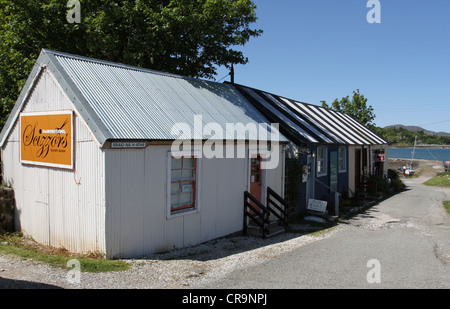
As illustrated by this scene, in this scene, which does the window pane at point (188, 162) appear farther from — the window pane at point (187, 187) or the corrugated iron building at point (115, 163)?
the window pane at point (187, 187)

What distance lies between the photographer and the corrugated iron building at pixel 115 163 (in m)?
7.61

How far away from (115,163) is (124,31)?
32.5 ft

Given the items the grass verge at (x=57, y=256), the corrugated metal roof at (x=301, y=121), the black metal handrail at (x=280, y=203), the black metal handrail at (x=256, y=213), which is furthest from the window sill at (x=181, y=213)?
the corrugated metal roof at (x=301, y=121)

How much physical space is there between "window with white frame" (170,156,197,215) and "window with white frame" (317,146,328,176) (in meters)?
8.15

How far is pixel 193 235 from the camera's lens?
9352 mm

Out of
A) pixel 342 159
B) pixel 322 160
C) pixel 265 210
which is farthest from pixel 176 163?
pixel 342 159

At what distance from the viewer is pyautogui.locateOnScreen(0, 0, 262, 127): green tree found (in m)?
13.6

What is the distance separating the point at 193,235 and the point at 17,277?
163 inches

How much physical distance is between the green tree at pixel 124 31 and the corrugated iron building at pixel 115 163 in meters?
3.86

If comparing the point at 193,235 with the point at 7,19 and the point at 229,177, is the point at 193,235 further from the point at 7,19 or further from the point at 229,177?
the point at 7,19

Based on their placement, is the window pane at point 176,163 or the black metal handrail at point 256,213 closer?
the window pane at point 176,163

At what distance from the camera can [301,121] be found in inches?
643

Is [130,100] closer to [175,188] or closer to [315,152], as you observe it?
[175,188]

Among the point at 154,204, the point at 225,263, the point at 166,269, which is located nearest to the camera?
the point at 166,269
